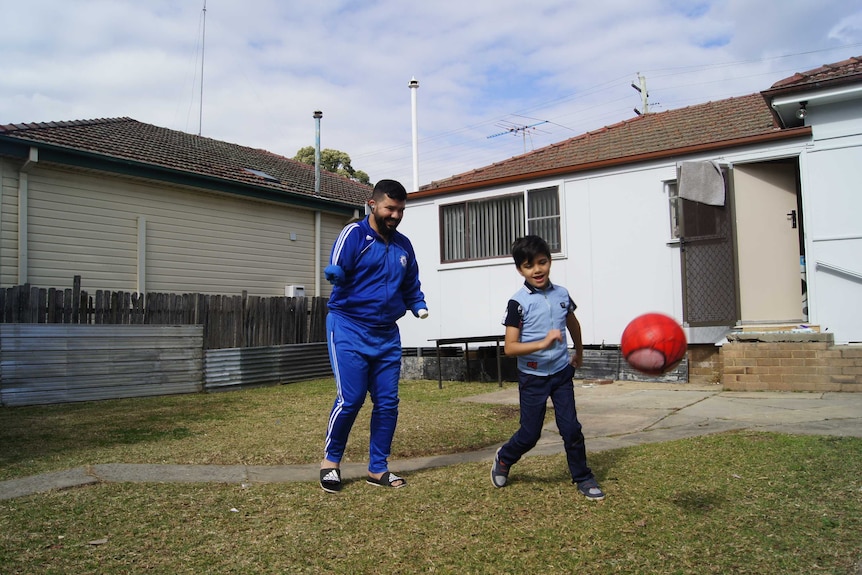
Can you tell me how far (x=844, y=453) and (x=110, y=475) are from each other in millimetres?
5079

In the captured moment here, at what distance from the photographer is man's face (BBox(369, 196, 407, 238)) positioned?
4508 mm

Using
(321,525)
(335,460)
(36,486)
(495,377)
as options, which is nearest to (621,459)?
(335,460)

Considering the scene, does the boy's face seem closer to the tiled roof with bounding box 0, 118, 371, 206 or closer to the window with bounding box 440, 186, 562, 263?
the window with bounding box 440, 186, 562, 263

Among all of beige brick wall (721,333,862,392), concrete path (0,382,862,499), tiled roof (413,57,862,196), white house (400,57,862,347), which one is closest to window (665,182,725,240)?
white house (400,57,862,347)

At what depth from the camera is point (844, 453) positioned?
15.4 feet

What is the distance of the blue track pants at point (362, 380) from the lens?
4.39 metres

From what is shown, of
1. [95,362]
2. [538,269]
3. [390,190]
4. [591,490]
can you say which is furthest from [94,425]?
[591,490]

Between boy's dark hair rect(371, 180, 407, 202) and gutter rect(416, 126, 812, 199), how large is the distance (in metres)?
7.01

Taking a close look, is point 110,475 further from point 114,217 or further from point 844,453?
point 114,217

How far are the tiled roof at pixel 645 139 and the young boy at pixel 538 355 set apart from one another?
693cm

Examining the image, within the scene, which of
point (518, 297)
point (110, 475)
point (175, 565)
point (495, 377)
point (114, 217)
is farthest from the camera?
point (114, 217)

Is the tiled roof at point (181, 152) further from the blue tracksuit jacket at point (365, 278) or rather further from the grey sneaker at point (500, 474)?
the grey sneaker at point (500, 474)

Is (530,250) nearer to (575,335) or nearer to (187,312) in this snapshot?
(575,335)

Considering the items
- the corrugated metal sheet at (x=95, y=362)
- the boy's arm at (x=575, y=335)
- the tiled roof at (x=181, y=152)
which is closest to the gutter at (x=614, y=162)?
the corrugated metal sheet at (x=95, y=362)
